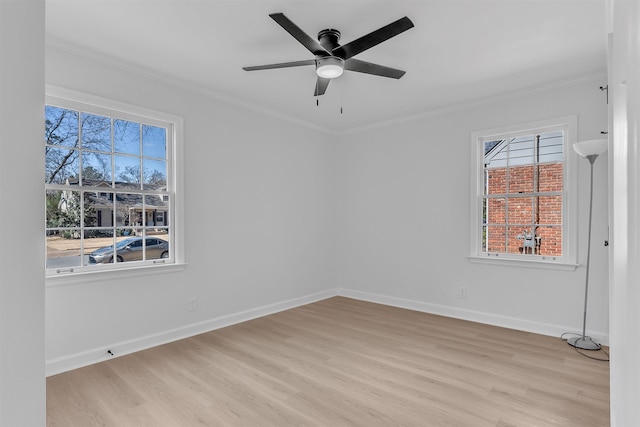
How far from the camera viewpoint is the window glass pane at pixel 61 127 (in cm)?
288

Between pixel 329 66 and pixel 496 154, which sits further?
pixel 496 154

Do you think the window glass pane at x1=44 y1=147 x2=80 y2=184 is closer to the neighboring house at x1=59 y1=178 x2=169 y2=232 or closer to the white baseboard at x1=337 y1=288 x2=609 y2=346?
the neighboring house at x1=59 y1=178 x2=169 y2=232

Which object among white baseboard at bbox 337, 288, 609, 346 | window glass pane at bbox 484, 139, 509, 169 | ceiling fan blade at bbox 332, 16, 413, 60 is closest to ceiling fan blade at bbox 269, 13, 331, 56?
ceiling fan blade at bbox 332, 16, 413, 60

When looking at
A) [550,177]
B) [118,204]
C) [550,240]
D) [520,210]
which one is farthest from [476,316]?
[118,204]

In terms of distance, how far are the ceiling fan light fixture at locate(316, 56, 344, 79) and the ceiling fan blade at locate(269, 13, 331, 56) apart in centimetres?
5

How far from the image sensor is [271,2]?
2352 millimetres

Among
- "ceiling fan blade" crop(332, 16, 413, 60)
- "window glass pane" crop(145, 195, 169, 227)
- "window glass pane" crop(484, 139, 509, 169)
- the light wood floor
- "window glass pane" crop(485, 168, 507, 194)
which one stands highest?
"ceiling fan blade" crop(332, 16, 413, 60)

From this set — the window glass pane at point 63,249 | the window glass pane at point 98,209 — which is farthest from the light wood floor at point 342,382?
the window glass pane at point 98,209

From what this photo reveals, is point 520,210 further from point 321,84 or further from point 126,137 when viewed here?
point 126,137

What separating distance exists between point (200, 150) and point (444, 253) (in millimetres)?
3296

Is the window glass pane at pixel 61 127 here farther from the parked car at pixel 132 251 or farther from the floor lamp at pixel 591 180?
the floor lamp at pixel 591 180

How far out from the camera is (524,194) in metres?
3.98

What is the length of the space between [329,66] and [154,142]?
2.06 meters

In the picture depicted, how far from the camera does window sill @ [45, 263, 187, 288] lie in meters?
A: 2.82
